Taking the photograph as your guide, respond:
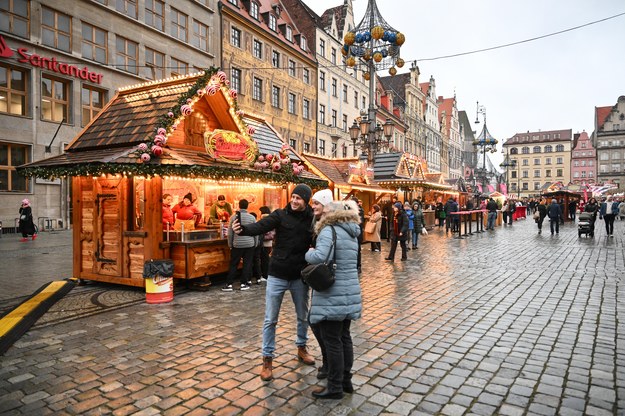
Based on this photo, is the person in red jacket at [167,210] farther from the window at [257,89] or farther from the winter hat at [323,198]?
the window at [257,89]

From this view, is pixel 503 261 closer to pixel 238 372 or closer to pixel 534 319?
pixel 534 319

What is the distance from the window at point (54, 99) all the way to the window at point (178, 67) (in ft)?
23.5

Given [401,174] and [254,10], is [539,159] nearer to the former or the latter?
[254,10]

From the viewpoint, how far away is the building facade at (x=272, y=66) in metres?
31.7

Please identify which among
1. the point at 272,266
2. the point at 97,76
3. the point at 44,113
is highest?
the point at 97,76

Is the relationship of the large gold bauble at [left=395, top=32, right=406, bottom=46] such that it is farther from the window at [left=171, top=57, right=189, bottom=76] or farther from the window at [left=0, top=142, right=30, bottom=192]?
the window at [left=0, top=142, right=30, bottom=192]

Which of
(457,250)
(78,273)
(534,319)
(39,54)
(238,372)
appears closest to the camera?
(238,372)

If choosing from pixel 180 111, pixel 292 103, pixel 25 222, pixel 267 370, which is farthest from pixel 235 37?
pixel 267 370

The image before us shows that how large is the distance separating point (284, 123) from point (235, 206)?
81.1 feet

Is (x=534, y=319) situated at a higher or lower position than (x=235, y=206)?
lower

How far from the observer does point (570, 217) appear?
37875 millimetres

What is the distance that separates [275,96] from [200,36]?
767 cm

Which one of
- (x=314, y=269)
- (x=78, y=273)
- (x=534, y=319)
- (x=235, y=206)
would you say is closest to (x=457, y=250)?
(x=235, y=206)

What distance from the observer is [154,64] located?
90.4ft
